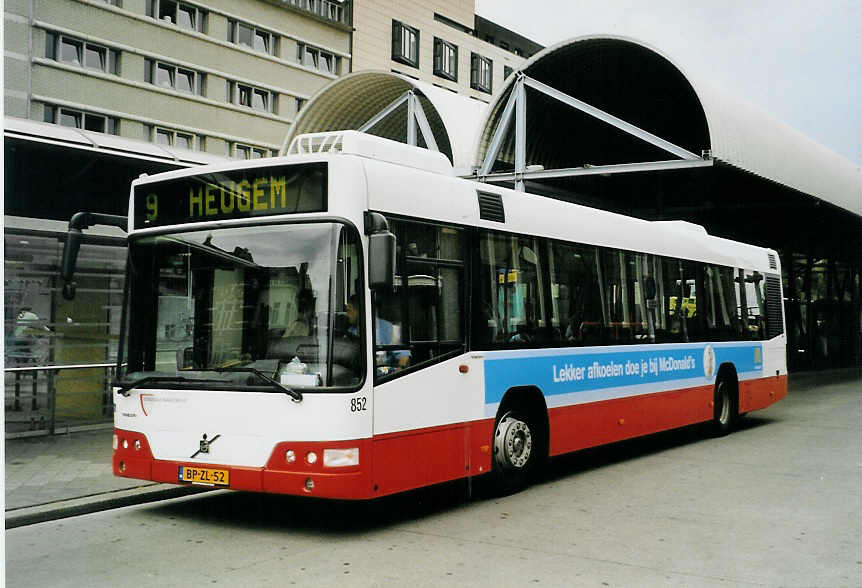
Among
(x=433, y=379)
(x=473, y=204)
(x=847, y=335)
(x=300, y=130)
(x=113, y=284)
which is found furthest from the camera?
(x=847, y=335)

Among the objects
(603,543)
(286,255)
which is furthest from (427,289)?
(603,543)

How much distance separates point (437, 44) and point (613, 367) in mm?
57350

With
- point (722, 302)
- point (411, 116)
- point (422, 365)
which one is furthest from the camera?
point (411, 116)

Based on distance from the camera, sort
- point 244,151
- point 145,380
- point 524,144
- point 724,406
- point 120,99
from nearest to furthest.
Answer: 1. point 145,380
2. point 724,406
3. point 524,144
4. point 120,99
5. point 244,151

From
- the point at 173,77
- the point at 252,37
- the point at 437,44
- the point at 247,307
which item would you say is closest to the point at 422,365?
the point at 247,307

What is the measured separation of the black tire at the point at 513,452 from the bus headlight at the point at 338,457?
7.33ft

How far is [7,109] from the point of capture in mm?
38219

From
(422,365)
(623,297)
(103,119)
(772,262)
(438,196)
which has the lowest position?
(422,365)

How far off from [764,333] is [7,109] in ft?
103

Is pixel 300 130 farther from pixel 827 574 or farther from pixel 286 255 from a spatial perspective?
pixel 827 574

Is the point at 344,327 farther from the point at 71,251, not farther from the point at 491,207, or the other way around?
the point at 491,207

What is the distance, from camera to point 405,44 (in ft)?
207

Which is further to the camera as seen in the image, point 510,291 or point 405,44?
point 405,44

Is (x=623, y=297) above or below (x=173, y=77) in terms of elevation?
below
